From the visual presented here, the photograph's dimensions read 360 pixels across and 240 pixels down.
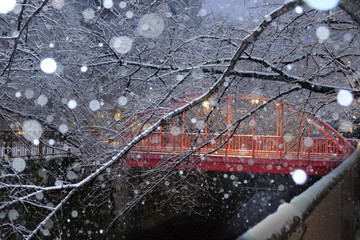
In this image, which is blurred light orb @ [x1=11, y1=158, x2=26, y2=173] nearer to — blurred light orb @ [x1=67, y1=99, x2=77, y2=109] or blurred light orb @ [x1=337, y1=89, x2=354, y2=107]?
blurred light orb @ [x1=67, y1=99, x2=77, y2=109]

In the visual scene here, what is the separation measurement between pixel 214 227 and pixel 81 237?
9664mm

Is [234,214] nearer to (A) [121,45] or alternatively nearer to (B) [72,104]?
(B) [72,104]

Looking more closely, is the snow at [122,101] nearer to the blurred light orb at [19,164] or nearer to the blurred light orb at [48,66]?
the blurred light orb at [48,66]

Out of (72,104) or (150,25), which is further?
(72,104)

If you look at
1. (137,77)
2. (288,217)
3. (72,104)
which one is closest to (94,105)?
(72,104)

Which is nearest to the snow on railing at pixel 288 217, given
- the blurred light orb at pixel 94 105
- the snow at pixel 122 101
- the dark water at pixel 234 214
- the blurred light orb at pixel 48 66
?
the snow at pixel 122 101

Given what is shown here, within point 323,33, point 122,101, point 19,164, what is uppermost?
point 323,33

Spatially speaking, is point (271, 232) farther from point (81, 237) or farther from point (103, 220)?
point (103, 220)

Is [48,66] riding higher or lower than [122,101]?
higher

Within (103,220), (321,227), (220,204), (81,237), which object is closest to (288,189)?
(220,204)

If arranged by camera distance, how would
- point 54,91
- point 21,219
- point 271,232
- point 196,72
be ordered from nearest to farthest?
point 271,232 < point 196,72 < point 54,91 < point 21,219

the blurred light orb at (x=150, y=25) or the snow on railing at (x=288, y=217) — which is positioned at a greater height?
the blurred light orb at (x=150, y=25)

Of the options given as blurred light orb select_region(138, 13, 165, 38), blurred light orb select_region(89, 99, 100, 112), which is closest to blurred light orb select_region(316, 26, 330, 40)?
blurred light orb select_region(138, 13, 165, 38)

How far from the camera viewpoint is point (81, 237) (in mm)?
12422
